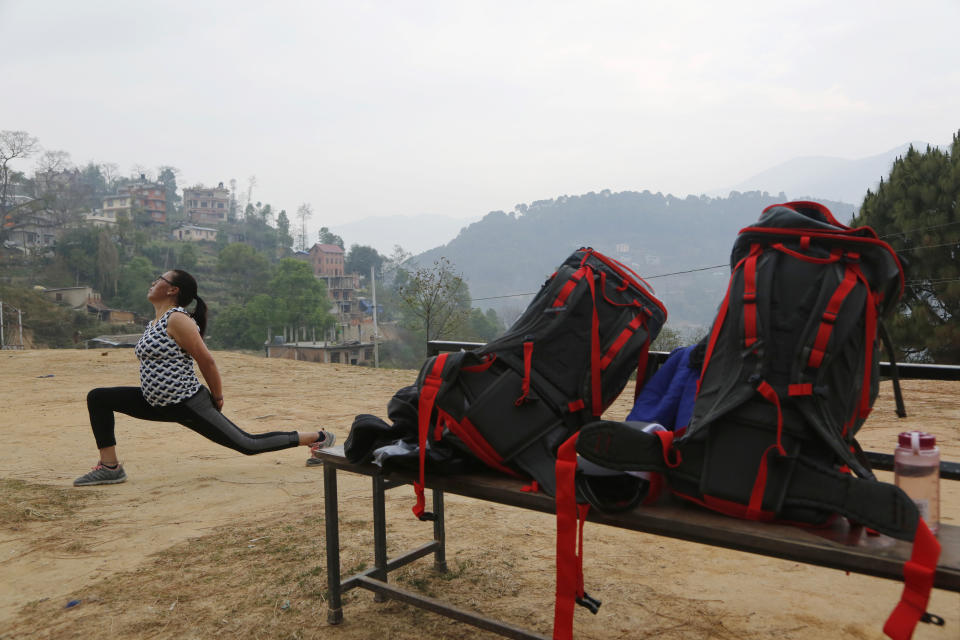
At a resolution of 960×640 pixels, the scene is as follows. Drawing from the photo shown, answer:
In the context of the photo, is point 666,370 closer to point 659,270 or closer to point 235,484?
point 235,484

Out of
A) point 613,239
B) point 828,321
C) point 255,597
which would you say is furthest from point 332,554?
point 613,239

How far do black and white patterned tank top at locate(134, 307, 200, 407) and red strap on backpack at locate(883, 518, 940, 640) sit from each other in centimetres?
455

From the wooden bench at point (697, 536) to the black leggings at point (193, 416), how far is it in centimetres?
221

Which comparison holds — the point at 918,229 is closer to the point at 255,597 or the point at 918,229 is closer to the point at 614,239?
the point at 255,597

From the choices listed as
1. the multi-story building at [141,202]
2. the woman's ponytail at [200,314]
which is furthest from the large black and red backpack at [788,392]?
the multi-story building at [141,202]

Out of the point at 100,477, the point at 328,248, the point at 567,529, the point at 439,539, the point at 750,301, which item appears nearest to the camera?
the point at 750,301

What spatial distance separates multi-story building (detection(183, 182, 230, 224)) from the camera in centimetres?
11175

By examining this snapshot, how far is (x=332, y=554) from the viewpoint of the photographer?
2971mm

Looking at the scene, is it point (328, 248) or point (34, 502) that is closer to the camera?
point (34, 502)

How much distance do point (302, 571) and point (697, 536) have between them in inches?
91.5

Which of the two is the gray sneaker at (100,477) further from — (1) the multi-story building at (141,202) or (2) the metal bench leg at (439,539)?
(1) the multi-story building at (141,202)

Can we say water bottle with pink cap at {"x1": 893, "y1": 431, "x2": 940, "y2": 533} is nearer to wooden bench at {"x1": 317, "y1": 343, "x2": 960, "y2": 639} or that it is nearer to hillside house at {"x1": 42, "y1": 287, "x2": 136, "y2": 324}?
wooden bench at {"x1": 317, "y1": 343, "x2": 960, "y2": 639}

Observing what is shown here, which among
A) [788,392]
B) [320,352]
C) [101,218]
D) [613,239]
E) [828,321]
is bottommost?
[320,352]

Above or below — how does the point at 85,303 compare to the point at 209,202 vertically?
below
